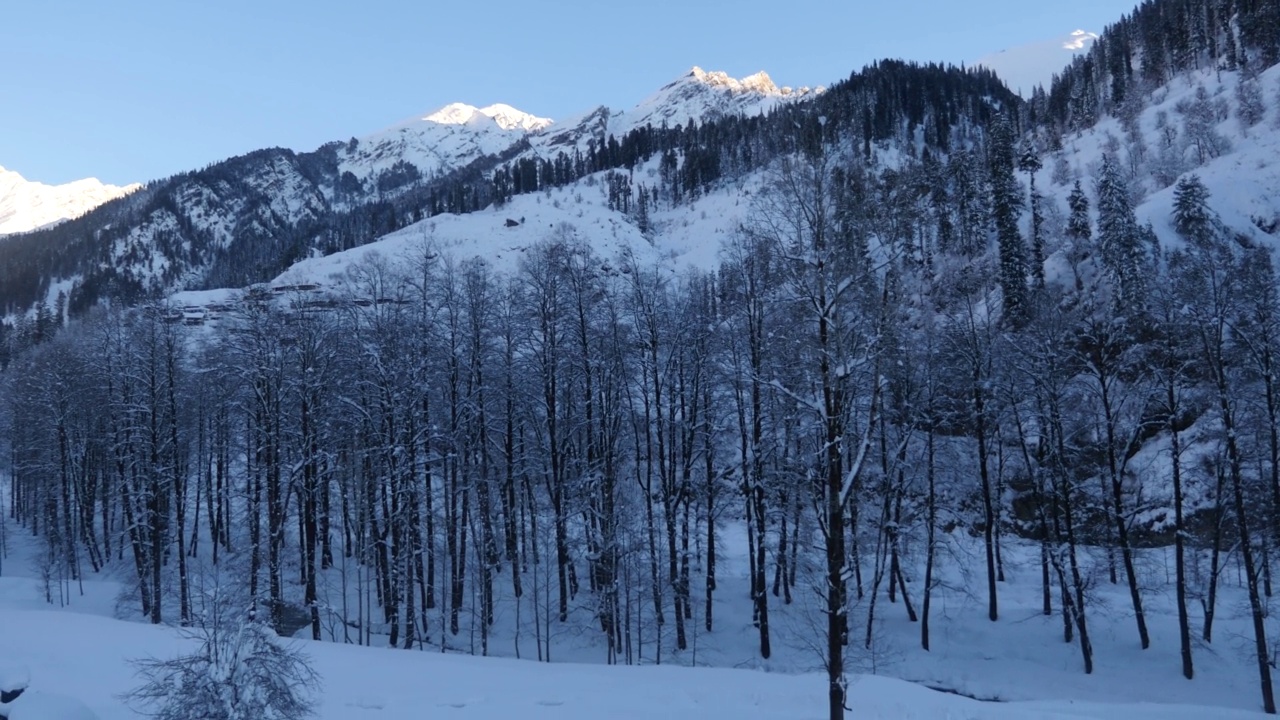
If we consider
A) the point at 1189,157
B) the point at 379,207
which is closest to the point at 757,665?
the point at 1189,157

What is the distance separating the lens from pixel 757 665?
21438 millimetres

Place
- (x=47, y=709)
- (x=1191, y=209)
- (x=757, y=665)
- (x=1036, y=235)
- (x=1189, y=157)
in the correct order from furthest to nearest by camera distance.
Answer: (x=1189, y=157)
(x=1036, y=235)
(x=1191, y=209)
(x=757, y=665)
(x=47, y=709)

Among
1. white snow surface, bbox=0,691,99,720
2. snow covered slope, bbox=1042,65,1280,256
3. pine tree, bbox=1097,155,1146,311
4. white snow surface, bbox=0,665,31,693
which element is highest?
snow covered slope, bbox=1042,65,1280,256

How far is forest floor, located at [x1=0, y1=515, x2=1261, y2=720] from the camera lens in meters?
13.5

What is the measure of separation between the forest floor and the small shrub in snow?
13.2 ft

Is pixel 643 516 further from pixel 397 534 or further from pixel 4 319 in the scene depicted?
pixel 4 319

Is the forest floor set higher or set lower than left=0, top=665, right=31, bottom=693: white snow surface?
lower

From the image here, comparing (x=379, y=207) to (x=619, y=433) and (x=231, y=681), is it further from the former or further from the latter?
(x=231, y=681)

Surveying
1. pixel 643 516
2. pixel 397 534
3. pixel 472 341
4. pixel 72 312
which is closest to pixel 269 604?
pixel 397 534

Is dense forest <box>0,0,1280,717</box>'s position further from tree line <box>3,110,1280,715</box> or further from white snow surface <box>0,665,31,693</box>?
white snow surface <box>0,665,31,693</box>

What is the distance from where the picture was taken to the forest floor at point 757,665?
13.5m

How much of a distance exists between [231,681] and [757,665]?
16.7 m

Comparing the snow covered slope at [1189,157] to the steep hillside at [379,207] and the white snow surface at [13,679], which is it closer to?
the steep hillside at [379,207]

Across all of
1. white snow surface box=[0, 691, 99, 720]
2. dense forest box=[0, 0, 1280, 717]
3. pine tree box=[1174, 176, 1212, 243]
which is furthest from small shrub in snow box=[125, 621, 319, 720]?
pine tree box=[1174, 176, 1212, 243]
